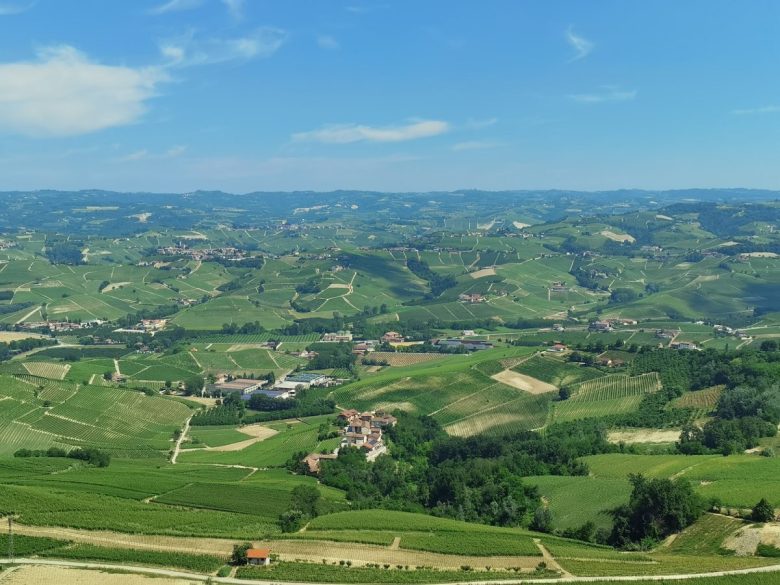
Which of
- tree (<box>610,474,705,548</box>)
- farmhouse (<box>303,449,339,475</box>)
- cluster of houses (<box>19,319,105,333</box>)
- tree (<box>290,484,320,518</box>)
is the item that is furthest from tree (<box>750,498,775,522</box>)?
cluster of houses (<box>19,319,105,333</box>)

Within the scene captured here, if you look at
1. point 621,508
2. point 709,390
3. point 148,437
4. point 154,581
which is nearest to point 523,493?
point 621,508

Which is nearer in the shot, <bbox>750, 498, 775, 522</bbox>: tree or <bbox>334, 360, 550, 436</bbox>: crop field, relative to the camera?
<bbox>750, 498, 775, 522</bbox>: tree

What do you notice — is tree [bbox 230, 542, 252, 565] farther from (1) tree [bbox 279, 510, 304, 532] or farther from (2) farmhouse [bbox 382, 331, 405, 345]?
(2) farmhouse [bbox 382, 331, 405, 345]

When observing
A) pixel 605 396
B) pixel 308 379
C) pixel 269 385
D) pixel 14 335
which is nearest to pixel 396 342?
pixel 308 379

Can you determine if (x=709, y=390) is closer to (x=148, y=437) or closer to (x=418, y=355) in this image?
(x=418, y=355)

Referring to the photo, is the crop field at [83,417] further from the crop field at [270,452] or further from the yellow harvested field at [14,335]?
the yellow harvested field at [14,335]

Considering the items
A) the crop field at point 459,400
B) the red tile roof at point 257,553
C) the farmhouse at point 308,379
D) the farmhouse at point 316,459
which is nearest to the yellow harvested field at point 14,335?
the farmhouse at point 308,379

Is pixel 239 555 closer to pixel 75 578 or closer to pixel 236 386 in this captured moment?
pixel 75 578
